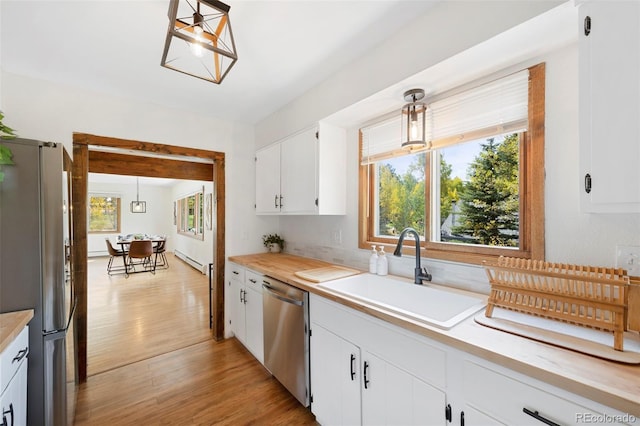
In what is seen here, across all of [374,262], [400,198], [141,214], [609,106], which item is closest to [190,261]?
[141,214]

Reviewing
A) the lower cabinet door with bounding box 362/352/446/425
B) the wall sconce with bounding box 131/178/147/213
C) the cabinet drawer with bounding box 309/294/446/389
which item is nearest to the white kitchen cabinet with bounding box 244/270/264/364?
the cabinet drawer with bounding box 309/294/446/389

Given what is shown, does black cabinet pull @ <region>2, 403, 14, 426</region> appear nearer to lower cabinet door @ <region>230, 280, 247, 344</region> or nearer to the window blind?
lower cabinet door @ <region>230, 280, 247, 344</region>

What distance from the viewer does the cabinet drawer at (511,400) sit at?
0.74 meters

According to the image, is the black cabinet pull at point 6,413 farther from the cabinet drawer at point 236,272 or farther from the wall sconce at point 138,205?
the wall sconce at point 138,205

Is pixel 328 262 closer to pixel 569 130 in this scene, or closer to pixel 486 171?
pixel 486 171

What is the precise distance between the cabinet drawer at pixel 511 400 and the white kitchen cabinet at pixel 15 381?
71.4 inches

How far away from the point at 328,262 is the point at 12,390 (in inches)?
78.7

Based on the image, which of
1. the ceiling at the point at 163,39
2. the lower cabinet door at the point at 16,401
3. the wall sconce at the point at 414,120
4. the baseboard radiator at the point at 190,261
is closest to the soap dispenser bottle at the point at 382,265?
the wall sconce at the point at 414,120

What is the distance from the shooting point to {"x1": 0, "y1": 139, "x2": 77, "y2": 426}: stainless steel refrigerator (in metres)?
1.33

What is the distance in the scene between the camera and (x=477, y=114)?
1.51 meters

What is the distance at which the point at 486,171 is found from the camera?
1572 mm

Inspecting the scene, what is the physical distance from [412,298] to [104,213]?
10610 millimetres

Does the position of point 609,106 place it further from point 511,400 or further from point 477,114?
point 511,400

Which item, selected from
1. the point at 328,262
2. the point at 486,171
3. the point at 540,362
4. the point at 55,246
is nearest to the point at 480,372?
the point at 540,362
